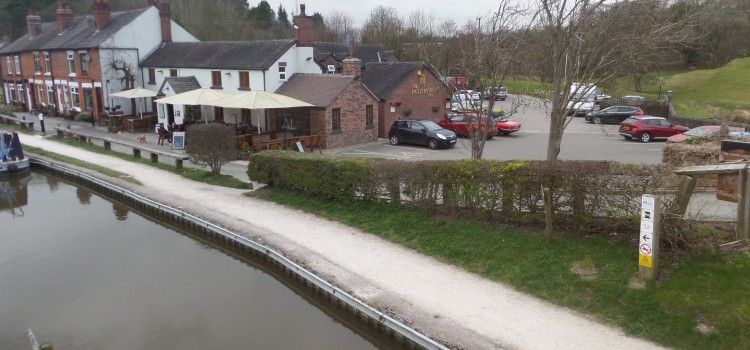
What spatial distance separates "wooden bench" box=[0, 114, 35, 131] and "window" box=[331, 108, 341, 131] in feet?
63.0

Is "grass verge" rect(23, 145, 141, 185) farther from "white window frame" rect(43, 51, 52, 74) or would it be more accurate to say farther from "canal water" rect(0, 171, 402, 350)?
"white window frame" rect(43, 51, 52, 74)

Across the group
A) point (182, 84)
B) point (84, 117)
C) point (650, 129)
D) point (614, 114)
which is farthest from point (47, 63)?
point (650, 129)

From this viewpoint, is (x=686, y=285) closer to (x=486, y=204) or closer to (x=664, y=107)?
(x=486, y=204)

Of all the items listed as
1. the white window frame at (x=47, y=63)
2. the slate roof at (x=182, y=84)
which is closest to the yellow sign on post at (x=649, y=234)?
the slate roof at (x=182, y=84)

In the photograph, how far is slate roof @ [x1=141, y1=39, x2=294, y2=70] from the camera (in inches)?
1187

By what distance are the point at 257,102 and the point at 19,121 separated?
1994 cm

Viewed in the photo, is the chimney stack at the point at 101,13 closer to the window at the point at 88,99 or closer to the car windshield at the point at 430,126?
the window at the point at 88,99

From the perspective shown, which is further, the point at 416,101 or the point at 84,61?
the point at 84,61

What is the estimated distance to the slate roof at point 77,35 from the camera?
36312 mm

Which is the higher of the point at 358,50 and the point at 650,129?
the point at 358,50

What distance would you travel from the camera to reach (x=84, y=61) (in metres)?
36.9

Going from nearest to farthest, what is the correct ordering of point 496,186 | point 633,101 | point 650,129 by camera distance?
point 496,186, point 650,129, point 633,101

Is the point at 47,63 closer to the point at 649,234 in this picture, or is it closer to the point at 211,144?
the point at 211,144

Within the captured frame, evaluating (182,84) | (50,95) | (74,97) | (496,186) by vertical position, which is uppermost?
(182,84)
